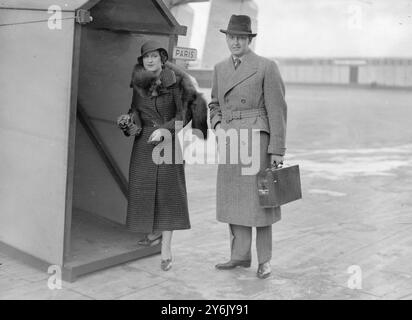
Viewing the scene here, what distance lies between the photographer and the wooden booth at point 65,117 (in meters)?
4.23

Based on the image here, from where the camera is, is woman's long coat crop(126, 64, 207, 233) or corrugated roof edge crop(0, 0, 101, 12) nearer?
corrugated roof edge crop(0, 0, 101, 12)

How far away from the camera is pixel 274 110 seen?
172 inches

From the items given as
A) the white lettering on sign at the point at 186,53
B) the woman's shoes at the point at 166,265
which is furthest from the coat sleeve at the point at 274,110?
the white lettering on sign at the point at 186,53

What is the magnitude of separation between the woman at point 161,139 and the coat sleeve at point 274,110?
1.81ft

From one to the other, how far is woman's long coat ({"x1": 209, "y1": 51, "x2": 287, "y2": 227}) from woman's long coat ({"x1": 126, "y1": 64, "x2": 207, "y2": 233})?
0.26 m

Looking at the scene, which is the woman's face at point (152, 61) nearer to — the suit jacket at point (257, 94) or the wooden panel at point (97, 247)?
the suit jacket at point (257, 94)

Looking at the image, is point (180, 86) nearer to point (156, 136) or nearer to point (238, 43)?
point (156, 136)

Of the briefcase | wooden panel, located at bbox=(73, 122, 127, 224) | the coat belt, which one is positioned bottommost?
wooden panel, located at bbox=(73, 122, 127, 224)

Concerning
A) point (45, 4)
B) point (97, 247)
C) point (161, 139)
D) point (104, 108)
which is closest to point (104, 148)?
point (104, 108)

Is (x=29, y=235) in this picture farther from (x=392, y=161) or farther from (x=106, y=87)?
(x=392, y=161)

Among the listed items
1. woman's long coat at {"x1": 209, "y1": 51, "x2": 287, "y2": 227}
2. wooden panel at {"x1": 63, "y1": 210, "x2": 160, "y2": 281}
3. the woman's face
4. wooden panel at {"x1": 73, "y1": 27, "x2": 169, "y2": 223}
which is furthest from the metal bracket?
wooden panel at {"x1": 63, "y1": 210, "x2": 160, "y2": 281}

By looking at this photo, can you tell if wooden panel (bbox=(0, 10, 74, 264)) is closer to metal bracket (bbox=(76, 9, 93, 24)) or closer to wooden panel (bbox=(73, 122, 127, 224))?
metal bracket (bbox=(76, 9, 93, 24))

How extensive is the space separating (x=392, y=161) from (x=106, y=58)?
7.09 metres

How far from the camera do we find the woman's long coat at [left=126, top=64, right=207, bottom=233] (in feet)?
15.2
